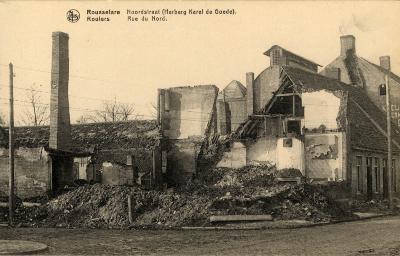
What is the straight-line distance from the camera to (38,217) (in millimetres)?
25594

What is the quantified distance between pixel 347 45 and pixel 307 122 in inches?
557

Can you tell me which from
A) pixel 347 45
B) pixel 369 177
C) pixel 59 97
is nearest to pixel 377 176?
pixel 369 177

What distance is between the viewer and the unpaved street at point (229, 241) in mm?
14727

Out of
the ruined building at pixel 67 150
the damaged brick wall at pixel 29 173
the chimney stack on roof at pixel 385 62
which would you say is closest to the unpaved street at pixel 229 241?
the damaged brick wall at pixel 29 173

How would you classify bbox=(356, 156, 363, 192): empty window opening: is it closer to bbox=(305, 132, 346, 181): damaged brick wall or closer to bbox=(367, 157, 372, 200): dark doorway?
bbox=(367, 157, 372, 200): dark doorway

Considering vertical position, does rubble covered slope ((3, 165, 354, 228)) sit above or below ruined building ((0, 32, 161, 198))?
below

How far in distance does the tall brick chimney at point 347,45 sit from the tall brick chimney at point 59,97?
73.7 feet

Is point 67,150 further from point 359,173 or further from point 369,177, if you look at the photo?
point 369,177

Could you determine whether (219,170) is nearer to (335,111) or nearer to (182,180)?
(182,180)

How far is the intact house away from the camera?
3098 centimetres

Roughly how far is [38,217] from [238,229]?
1019cm

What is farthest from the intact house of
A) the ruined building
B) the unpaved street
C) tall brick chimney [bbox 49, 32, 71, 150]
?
tall brick chimney [bbox 49, 32, 71, 150]

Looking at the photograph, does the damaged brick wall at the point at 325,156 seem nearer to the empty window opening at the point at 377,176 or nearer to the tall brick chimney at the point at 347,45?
the empty window opening at the point at 377,176

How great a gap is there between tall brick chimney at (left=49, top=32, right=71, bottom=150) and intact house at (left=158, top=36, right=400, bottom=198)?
958 cm
